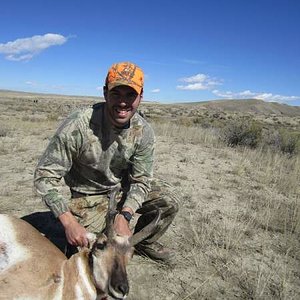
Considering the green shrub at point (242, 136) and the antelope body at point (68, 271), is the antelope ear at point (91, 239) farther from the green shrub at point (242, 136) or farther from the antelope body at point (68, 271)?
the green shrub at point (242, 136)

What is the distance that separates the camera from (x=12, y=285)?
119 inches

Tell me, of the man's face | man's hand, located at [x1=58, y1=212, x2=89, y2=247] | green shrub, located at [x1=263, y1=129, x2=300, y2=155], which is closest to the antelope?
man's hand, located at [x1=58, y1=212, x2=89, y2=247]

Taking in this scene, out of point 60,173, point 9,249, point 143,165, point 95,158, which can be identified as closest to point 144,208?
point 143,165

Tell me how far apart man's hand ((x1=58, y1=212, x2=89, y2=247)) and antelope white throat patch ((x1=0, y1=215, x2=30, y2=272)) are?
1.28ft

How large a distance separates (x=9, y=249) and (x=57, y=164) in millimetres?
973

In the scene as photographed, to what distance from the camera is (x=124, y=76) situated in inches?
149

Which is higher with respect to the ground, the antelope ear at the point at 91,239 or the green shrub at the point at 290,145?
the antelope ear at the point at 91,239

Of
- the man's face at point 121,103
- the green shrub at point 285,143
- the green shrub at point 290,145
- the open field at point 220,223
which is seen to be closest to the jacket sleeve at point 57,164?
the man's face at point 121,103

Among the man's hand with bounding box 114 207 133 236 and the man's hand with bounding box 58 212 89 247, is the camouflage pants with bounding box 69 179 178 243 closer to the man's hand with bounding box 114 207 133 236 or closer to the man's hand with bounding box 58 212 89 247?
the man's hand with bounding box 114 207 133 236

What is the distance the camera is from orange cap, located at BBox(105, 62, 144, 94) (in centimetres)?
378

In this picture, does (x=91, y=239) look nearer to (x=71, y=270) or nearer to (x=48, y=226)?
(x=71, y=270)

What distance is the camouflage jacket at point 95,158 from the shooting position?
12.7ft

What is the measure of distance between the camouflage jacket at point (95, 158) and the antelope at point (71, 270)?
0.55m

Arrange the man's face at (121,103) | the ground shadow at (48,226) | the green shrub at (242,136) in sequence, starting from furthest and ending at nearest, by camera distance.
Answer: the green shrub at (242,136)
the ground shadow at (48,226)
the man's face at (121,103)
